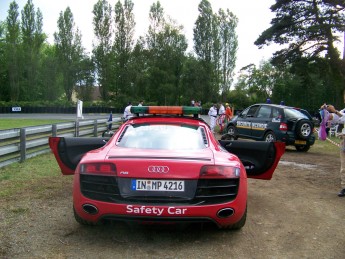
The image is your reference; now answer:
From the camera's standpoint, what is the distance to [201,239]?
4.39 m

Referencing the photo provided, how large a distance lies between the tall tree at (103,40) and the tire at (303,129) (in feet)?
157

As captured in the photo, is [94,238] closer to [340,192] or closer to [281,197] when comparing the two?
[281,197]

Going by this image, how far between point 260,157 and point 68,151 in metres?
2.88

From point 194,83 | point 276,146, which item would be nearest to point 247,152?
point 276,146

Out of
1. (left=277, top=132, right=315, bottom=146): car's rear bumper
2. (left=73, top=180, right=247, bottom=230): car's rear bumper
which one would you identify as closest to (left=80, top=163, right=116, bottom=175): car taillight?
(left=73, top=180, right=247, bottom=230): car's rear bumper

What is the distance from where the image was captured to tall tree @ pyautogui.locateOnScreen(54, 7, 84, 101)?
60.1m

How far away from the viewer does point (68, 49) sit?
60219 millimetres

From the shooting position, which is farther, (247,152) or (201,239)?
(247,152)

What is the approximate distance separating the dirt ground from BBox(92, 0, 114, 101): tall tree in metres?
53.5

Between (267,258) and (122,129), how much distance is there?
2.48m

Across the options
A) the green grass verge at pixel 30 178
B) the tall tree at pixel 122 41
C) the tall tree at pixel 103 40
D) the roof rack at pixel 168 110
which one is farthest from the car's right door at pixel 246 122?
the tall tree at pixel 103 40

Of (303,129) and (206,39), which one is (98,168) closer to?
(303,129)

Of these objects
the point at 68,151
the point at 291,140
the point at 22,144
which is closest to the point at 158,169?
the point at 68,151

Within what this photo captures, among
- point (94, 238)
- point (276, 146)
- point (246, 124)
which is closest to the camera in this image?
point (94, 238)
